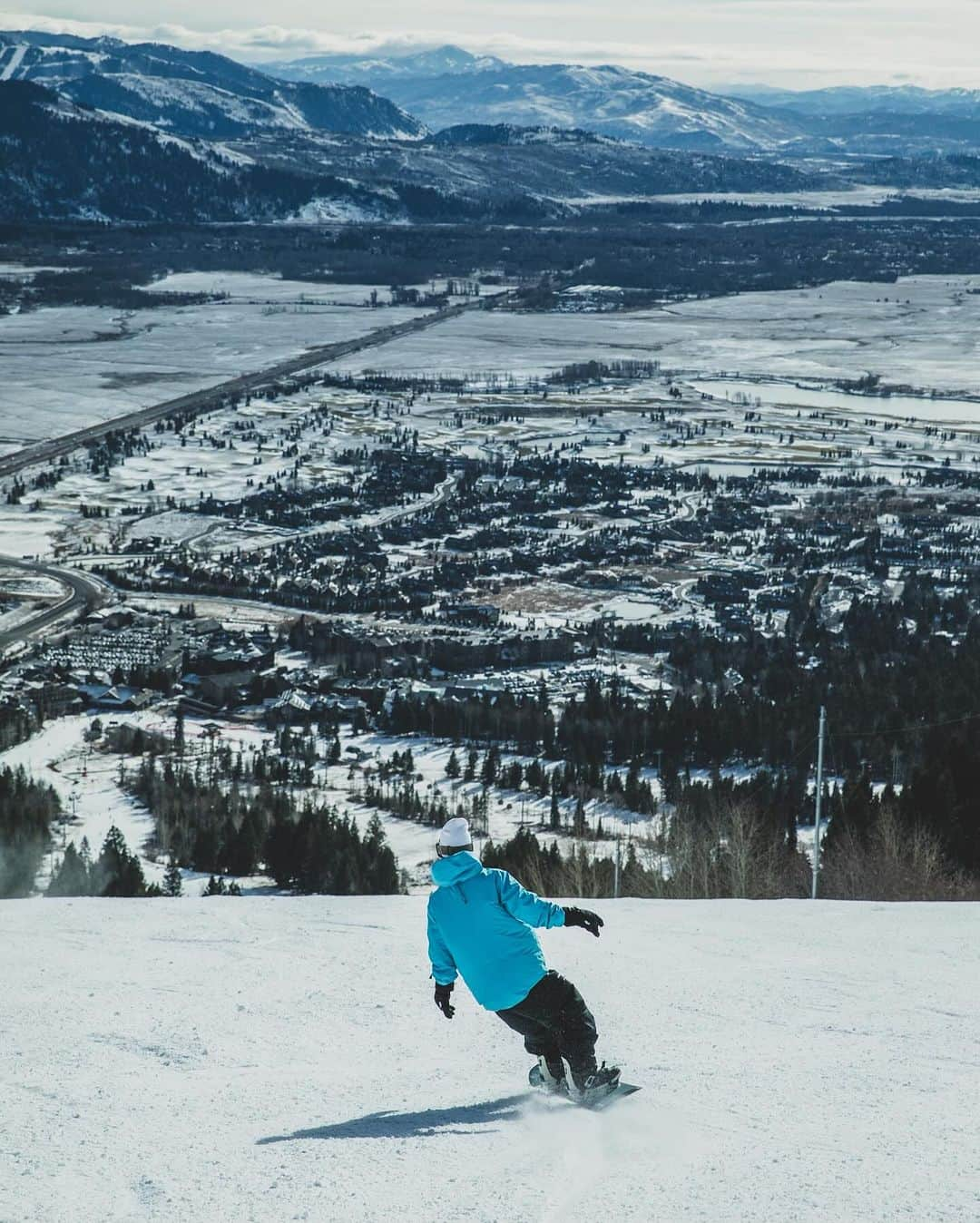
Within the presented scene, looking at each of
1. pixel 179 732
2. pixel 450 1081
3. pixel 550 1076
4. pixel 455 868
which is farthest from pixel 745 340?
pixel 455 868

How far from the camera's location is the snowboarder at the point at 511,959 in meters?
6.43

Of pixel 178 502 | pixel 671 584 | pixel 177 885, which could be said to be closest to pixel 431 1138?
pixel 177 885

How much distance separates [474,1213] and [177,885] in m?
22.0

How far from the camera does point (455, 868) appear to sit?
20.9 feet

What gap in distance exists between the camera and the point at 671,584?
63531 millimetres

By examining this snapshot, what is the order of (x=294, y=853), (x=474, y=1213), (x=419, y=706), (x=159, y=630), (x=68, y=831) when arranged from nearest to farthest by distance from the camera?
(x=474, y=1213), (x=294, y=853), (x=68, y=831), (x=419, y=706), (x=159, y=630)

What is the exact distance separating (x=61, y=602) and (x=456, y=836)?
2140 inches

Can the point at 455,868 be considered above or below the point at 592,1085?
above

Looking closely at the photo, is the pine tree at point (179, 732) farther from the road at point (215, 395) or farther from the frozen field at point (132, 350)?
the frozen field at point (132, 350)

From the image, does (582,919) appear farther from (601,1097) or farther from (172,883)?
(172,883)

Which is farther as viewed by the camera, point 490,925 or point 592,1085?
point 592,1085

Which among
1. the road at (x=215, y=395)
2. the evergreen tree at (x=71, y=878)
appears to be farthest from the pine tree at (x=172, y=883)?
the road at (x=215, y=395)

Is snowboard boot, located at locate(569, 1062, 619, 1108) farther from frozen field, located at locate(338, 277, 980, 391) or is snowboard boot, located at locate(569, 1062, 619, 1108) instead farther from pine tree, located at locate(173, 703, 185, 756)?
frozen field, located at locate(338, 277, 980, 391)

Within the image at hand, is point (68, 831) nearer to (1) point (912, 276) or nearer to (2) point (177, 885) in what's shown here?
(2) point (177, 885)
